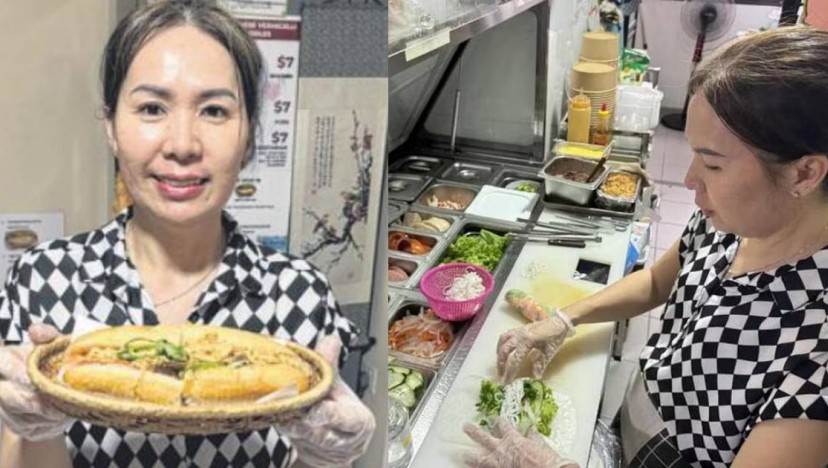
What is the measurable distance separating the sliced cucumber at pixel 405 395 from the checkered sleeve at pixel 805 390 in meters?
0.78

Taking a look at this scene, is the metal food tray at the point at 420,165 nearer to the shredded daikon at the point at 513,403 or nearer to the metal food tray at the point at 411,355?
the metal food tray at the point at 411,355

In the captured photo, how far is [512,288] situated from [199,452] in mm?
1523

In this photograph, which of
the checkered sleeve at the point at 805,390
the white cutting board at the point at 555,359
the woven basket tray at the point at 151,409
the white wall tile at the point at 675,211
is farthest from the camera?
the white wall tile at the point at 675,211

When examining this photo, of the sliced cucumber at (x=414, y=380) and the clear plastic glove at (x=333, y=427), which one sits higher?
the clear plastic glove at (x=333, y=427)

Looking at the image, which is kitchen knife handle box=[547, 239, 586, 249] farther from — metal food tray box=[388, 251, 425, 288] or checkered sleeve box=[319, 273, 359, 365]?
checkered sleeve box=[319, 273, 359, 365]

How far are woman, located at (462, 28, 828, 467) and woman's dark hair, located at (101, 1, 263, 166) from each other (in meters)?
1.00

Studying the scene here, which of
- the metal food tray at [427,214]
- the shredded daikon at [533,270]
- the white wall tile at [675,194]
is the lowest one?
the white wall tile at [675,194]

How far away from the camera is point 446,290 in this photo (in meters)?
2.12

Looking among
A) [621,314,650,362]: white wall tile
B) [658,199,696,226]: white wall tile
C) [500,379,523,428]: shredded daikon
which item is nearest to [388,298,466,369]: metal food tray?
[500,379,523,428]: shredded daikon

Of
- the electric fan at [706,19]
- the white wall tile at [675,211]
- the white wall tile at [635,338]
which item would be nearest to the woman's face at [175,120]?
the white wall tile at [635,338]

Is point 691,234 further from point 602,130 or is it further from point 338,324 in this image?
point 602,130

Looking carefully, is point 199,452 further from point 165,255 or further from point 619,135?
point 619,135

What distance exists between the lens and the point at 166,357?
75cm

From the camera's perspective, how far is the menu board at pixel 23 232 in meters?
0.81
